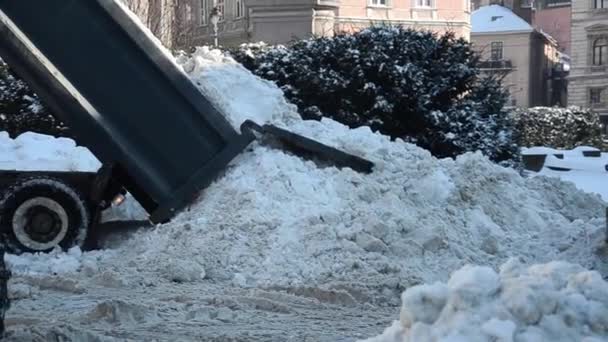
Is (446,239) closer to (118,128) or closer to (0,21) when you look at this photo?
(118,128)

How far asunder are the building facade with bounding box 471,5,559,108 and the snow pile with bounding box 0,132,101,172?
7920 centimetres

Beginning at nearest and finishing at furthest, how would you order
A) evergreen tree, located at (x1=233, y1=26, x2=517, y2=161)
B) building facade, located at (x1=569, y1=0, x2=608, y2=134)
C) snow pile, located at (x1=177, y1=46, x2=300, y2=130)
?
snow pile, located at (x1=177, y1=46, x2=300, y2=130) < evergreen tree, located at (x1=233, y1=26, x2=517, y2=161) < building facade, located at (x1=569, y1=0, x2=608, y2=134)

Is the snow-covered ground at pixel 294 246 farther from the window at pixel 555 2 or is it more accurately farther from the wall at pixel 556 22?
the window at pixel 555 2

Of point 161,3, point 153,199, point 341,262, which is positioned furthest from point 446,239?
point 161,3

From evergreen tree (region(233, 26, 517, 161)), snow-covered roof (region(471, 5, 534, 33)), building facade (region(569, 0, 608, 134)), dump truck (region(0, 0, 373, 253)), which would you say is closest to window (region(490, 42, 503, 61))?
snow-covered roof (region(471, 5, 534, 33))

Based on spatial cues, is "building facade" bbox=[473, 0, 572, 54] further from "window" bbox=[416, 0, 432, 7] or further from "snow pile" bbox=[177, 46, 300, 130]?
"snow pile" bbox=[177, 46, 300, 130]

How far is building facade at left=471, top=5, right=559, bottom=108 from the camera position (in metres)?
90.0

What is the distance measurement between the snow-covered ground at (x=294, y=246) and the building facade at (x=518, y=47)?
261 feet

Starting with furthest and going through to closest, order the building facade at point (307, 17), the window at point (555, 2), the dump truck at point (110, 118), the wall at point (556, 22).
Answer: the window at point (555, 2) → the wall at point (556, 22) → the building facade at point (307, 17) → the dump truck at point (110, 118)

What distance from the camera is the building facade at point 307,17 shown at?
20.8 metres

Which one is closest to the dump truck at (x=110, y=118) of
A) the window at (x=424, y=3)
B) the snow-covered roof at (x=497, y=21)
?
the window at (x=424, y=3)

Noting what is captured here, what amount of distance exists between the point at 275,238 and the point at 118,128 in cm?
211

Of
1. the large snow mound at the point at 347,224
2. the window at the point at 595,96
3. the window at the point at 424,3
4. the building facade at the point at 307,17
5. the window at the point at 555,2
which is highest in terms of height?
the window at the point at 555,2

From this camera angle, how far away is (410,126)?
13469 millimetres
